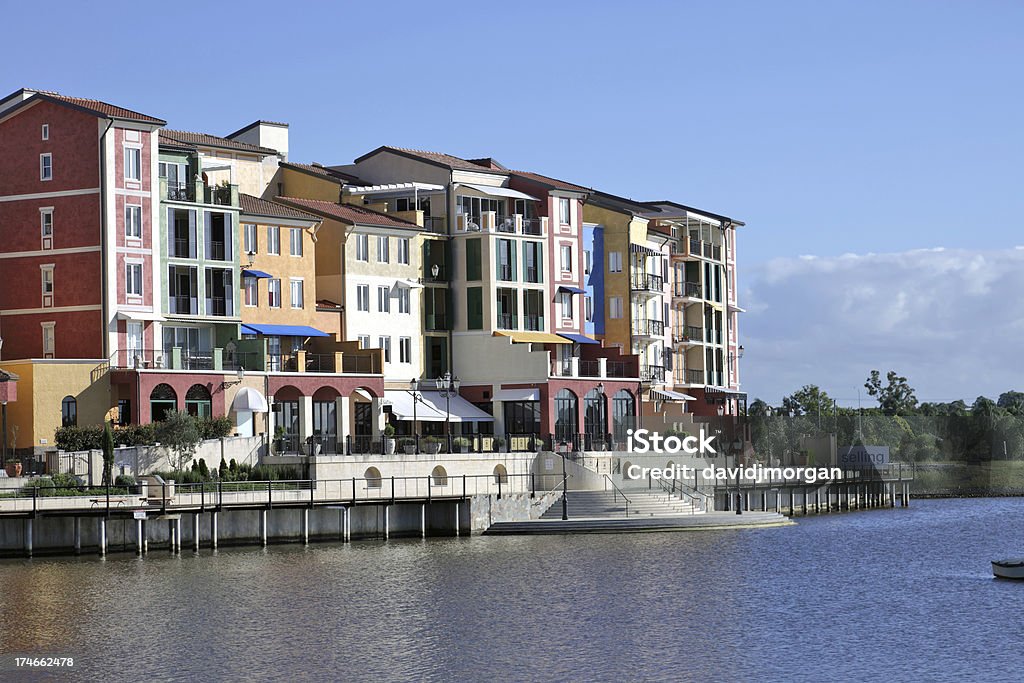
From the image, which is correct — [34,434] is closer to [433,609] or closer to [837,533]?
[433,609]

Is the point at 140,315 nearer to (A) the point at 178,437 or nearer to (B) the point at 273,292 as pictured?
(A) the point at 178,437

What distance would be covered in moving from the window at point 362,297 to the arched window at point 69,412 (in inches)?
835

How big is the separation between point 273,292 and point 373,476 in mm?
13537

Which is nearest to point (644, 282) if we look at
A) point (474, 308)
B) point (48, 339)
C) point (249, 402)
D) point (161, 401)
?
point (474, 308)

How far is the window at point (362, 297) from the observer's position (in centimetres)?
10194

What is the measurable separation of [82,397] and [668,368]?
49.8 meters

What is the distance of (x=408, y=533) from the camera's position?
82.3 metres

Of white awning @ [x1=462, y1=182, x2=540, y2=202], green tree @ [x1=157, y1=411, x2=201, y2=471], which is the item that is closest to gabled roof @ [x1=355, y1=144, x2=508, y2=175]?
white awning @ [x1=462, y1=182, x2=540, y2=202]

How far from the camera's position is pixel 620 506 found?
8850 centimetres

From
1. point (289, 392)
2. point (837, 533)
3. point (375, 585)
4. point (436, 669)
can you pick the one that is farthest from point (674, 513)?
point (436, 669)

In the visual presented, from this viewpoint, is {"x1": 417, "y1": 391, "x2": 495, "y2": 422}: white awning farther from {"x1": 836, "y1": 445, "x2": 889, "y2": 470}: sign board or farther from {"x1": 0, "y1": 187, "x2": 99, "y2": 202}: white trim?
{"x1": 836, "y1": 445, "x2": 889, "y2": 470}: sign board

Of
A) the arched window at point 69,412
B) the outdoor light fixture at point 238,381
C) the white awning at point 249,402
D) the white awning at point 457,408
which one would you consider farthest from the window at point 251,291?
the arched window at point 69,412

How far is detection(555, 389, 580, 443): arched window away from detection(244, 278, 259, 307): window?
2020cm

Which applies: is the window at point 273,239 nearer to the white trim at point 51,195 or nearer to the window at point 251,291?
the window at point 251,291
